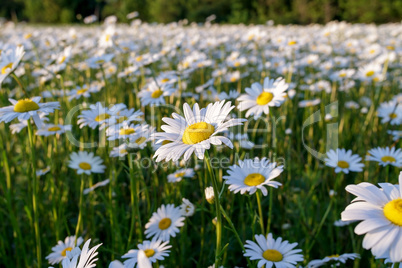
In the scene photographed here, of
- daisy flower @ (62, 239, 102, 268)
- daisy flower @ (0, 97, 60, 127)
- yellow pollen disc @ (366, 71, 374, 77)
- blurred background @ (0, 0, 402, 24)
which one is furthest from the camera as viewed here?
blurred background @ (0, 0, 402, 24)

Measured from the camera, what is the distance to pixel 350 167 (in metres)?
1.81

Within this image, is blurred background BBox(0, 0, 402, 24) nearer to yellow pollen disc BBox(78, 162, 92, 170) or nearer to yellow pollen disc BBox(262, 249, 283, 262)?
yellow pollen disc BBox(78, 162, 92, 170)

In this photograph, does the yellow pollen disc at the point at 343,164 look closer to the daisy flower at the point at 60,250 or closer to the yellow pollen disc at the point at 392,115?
the yellow pollen disc at the point at 392,115

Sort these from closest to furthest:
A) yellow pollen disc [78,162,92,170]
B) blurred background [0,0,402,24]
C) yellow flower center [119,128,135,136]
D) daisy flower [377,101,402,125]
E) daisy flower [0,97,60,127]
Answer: daisy flower [0,97,60,127]
yellow flower center [119,128,135,136]
yellow pollen disc [78,162,92,170]
daisy flower [377,101,402,125]
blurred background [0,0,402,24]

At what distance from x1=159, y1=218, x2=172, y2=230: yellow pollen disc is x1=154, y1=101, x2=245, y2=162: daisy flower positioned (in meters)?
0.62

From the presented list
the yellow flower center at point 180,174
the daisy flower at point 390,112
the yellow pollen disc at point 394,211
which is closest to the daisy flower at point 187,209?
the yellow flower center at point 180,174

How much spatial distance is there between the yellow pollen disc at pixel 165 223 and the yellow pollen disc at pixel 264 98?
0.76 meters

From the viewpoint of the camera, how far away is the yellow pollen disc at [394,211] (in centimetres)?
79

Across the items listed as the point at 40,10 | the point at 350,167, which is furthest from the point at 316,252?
the point at 40,10

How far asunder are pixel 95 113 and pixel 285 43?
7.75 feet

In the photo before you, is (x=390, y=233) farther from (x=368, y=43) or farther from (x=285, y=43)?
(x=368, y=43)

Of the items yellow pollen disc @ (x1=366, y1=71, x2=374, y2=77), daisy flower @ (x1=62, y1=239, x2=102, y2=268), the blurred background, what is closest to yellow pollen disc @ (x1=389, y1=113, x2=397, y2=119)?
yellow pollen disc @ (x1=366, y1=71, x2=374, y2=77)

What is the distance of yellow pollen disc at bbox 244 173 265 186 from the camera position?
129 cm

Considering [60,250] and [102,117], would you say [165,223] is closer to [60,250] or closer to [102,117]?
[60,250]
